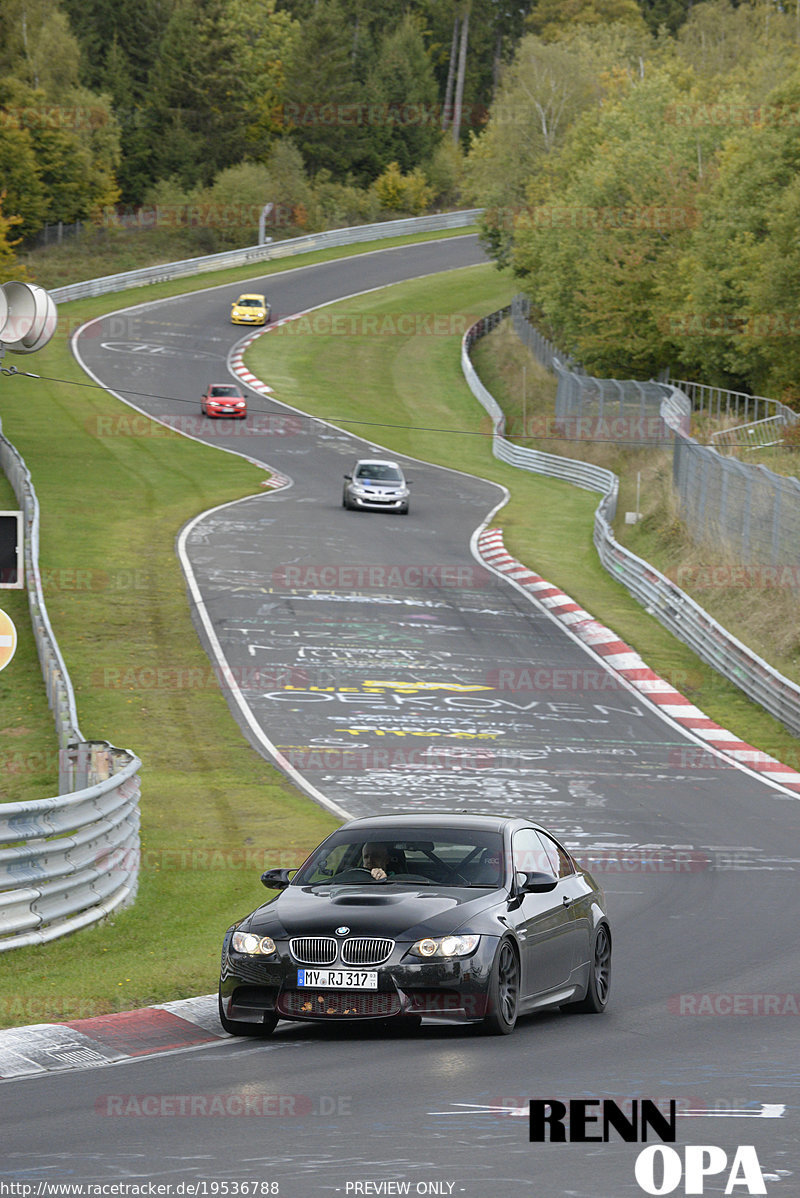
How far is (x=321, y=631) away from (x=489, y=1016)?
865 inches

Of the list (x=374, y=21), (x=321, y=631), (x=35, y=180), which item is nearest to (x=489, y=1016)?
(x=321, y=631)

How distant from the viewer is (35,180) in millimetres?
96062

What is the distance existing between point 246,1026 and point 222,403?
49.4 m

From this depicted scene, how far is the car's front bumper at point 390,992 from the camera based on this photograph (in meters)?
9.27

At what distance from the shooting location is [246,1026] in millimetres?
9555

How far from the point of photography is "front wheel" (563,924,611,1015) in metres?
10.8

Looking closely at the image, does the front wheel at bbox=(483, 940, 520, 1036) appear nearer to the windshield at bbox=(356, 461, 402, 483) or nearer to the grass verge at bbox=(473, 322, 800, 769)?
the grass verge at bbox=(473, 322, 800, 769)

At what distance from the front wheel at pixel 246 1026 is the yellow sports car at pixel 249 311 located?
71925mm

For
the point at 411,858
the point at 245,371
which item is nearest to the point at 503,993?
the point at 411,858

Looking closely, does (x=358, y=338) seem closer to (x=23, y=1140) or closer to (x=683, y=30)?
(x=683, y=30)
